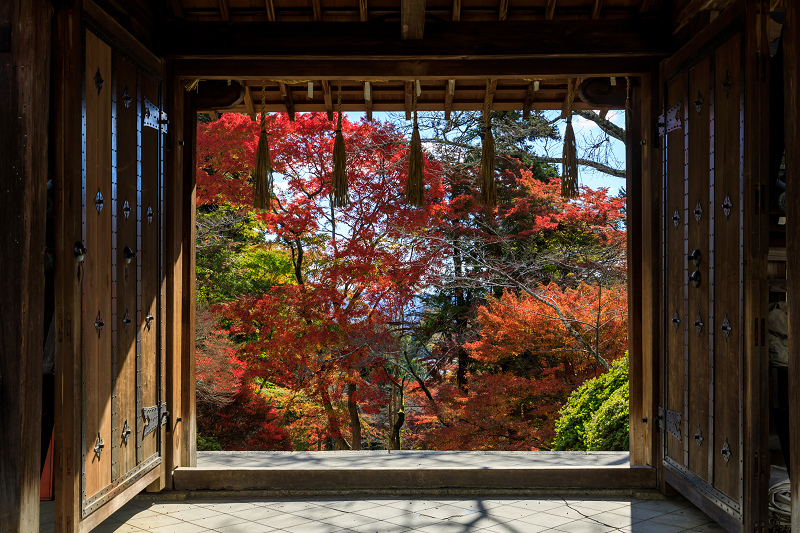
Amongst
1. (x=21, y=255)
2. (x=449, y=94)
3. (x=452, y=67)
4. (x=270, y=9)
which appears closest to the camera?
(x=21, y=255)

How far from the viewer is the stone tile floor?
2.84m

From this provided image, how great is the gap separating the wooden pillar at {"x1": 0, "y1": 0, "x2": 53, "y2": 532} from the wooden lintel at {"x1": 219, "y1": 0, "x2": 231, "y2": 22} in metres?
1.25

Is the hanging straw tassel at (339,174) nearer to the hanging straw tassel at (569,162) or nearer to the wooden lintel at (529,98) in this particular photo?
the wooden lintel at (529,98)

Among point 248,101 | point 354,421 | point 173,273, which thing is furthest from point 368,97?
point 354,421

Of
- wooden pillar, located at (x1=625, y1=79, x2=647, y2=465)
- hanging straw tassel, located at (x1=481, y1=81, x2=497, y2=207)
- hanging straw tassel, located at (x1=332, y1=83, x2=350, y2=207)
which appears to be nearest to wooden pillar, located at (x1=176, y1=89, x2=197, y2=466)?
hanging straw tassel, located at (x1=332, y1=83, x2=350, y2=207)

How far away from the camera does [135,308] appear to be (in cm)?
293

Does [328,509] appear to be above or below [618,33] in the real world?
below

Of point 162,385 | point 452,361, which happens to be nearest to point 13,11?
point 162,385

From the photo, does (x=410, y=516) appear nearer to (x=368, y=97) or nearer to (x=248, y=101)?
(x=368, y=97)

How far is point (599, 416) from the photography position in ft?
15.0

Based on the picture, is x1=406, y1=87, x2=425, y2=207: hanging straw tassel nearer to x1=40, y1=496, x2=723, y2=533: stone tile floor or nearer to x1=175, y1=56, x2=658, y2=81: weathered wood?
x1=175, y1=56, x2=658, y2=81: weathered wood

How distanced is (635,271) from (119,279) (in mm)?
2745

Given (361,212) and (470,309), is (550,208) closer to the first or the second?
(470,309)

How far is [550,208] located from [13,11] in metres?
6.98
